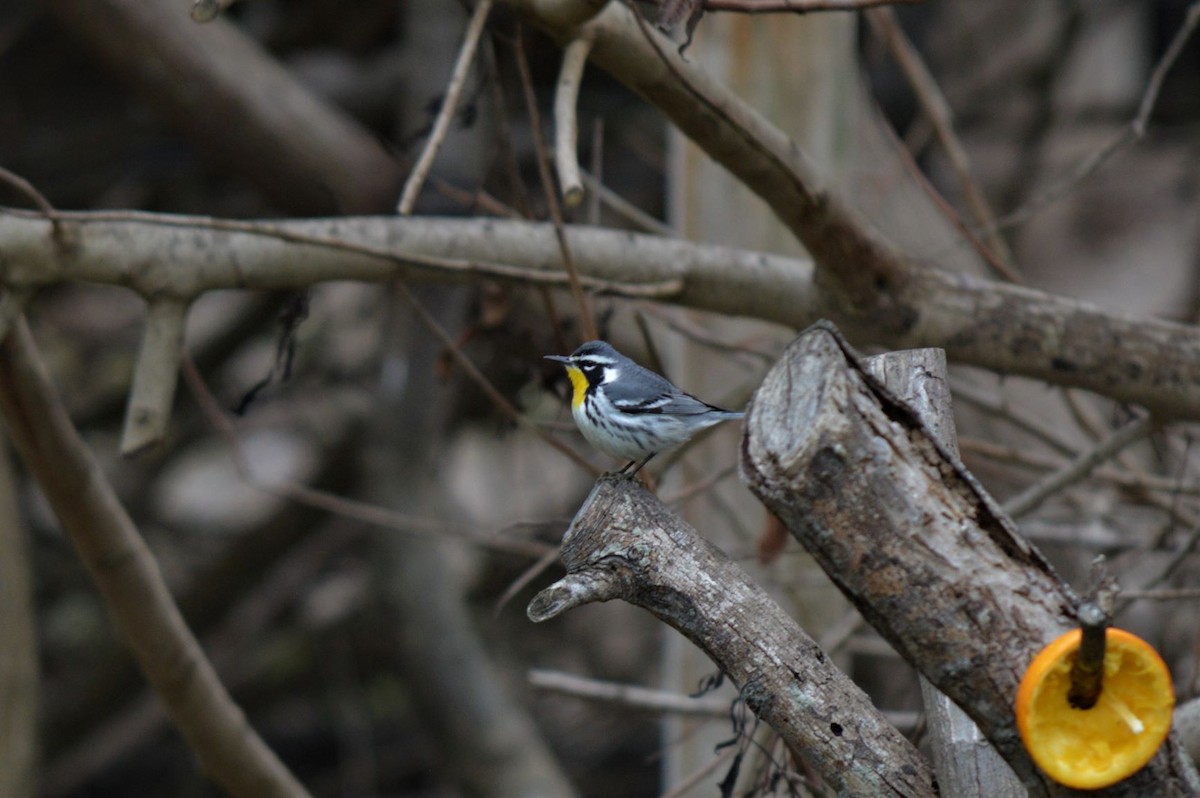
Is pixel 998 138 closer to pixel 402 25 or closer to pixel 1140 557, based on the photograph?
pixel 402 25

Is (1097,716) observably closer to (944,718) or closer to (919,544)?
(919,544)

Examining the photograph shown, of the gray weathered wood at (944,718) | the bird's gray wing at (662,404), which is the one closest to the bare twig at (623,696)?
the bird's gray wing at (662,404)

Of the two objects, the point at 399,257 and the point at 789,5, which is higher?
the point at 789,5

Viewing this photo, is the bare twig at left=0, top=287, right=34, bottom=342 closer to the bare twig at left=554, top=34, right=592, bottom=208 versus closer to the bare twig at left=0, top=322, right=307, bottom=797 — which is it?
the bare twig at left=0, top=322, right=307, bottom=797

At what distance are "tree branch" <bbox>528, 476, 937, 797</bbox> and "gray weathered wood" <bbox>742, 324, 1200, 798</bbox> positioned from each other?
241 millimetres

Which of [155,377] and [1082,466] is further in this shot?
[1082,466]

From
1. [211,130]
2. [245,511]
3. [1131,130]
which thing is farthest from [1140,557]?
[245,511]

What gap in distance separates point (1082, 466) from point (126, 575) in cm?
246

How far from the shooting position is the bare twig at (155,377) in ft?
9.17

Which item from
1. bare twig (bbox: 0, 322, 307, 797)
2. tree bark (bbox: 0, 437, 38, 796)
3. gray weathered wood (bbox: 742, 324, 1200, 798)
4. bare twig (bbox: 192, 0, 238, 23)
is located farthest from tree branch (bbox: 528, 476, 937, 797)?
tree bark (bbox: 0, 437, 38, 796)

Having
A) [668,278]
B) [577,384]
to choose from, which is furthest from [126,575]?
[668,278]

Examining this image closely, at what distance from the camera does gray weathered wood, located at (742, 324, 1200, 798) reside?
58.3 inches

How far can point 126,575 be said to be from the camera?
322 cm

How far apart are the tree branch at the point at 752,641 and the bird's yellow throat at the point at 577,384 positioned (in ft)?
4.88
